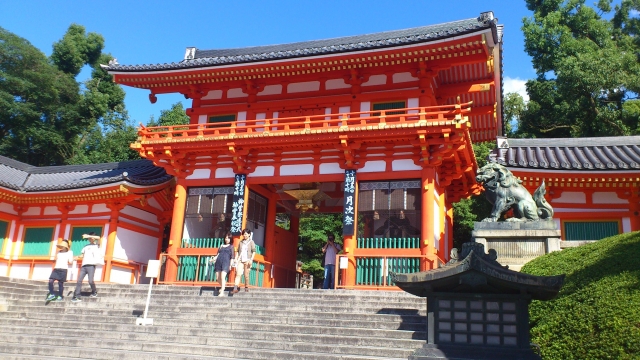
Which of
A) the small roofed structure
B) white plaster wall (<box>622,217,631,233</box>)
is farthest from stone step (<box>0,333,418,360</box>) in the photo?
white plaster wall (<box>622,217,631,233</box>)

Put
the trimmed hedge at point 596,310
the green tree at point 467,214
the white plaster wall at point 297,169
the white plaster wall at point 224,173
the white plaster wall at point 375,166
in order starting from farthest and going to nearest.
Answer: the green tree at point 467,214 < the white plaster wall at point 224,173 < the white plaster wall at point 297,169 < the white plaster wall at point 375,166 < the trimmed hedge at point 596,310

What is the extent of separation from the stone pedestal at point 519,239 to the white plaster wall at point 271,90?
349 inches

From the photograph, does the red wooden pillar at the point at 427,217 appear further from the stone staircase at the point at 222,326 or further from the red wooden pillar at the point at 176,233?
the red wooden pillar at the point at 176,233

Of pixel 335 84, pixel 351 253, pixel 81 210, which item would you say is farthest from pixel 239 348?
pixel 81 210

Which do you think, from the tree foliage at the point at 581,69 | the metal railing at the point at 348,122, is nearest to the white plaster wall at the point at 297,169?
the metal railing at the point at 348,122

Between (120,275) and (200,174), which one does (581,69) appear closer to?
(200,174)

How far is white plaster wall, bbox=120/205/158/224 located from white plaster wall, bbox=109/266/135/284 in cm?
198

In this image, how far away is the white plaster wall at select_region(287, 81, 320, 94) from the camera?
56.0 ft

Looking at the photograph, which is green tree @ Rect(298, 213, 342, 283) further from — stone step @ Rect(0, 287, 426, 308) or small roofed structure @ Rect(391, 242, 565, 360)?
small roofed structure @ Rect(391, 242, 565, 360)

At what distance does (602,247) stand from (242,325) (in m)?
6.65

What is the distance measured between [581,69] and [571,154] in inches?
572

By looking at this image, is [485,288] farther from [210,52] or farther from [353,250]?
[210,52]

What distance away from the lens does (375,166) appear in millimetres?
14906

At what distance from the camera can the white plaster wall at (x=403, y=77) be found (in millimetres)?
15992
